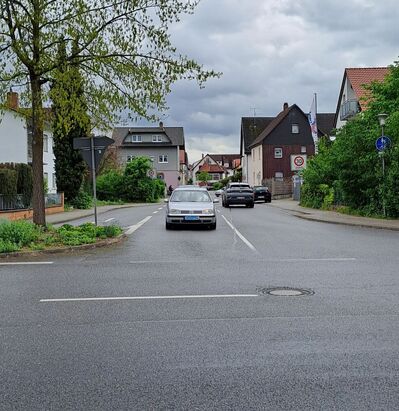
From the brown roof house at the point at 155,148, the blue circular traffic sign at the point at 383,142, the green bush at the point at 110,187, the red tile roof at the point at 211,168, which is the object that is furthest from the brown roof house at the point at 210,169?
the blue circular traffic sign at the point at 383,142

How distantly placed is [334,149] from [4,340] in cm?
2393

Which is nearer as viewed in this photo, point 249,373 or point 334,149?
point 249,373

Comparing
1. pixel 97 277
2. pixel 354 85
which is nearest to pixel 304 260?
pixel 97 277

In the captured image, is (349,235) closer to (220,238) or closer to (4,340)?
(220,238)

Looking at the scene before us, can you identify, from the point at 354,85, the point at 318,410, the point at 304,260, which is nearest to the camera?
the point at 318,410

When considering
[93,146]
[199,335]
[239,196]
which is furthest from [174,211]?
[239,196]

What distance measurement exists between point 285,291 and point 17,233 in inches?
316

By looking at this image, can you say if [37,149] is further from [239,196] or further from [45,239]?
[239,196]

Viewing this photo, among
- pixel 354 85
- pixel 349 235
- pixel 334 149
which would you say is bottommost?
pixel 349 235

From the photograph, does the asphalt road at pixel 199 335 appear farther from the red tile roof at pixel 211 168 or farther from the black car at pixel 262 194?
the red tile roof at pixel 211 168

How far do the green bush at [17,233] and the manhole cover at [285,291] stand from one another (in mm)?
7353

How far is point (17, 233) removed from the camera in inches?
556

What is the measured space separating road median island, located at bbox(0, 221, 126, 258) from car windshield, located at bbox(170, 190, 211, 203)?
17.8 feet

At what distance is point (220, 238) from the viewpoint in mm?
17250
